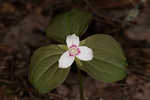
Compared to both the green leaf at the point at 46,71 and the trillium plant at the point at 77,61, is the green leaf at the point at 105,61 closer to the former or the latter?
the trillium plant at the point at 77,61

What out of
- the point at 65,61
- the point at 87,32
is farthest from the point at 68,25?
the point at 87,32

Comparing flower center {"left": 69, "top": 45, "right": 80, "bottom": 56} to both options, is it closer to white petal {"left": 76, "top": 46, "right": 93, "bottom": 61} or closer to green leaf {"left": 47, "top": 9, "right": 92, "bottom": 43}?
white petal {"left": 76, "top": 46, "right": 93, "bottom": 61}

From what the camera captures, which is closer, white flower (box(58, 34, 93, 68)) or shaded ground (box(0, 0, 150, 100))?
white flower (box(58, 34, 93, 68))

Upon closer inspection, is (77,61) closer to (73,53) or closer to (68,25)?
(73,53)

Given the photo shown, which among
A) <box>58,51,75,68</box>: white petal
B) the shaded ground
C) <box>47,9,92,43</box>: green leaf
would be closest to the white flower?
<box>58,51,75,68</box>: white petal

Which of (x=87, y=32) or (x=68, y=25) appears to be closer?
(x=68, y=25)

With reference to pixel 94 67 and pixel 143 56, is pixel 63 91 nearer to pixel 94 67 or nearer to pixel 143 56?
pixel 94 67
